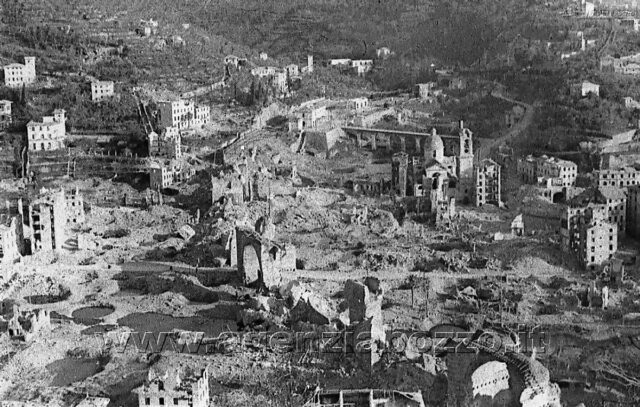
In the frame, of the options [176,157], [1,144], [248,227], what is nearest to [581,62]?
[176,157]

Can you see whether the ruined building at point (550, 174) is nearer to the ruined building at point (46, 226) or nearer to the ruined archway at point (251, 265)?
the ruined archway at point (251, 265)

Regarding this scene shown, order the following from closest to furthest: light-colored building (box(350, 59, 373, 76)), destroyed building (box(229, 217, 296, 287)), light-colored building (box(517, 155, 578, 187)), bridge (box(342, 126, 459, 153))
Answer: destroyed building (box(229, 217, 296, 287)), light-colored building (box(517, 155, 578, 187)), bridge (box(342, 126, 459, 153)), light-colored building (box(350, 59, 373, 76))

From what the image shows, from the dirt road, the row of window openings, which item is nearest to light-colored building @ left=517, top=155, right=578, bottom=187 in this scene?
the dirt road

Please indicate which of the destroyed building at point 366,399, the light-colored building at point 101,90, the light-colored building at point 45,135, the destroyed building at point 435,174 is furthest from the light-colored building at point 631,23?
the destroyed building at point 366,399

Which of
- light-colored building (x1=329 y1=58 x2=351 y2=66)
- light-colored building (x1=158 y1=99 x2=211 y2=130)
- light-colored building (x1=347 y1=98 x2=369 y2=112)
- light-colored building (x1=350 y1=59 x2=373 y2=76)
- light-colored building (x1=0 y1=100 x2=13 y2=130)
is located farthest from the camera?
light-colored building (x1=329 y1=58 x2=351 y2=66)

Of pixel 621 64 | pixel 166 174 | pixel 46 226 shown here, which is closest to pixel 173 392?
pixel 46 226

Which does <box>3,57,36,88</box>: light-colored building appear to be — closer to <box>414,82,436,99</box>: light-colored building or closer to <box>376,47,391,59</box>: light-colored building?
<box>414,82,436,99</box>: light-colored building

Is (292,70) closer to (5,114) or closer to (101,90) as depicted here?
(101,90)
